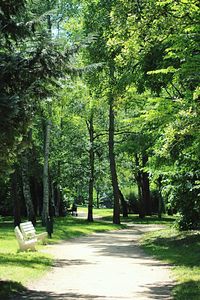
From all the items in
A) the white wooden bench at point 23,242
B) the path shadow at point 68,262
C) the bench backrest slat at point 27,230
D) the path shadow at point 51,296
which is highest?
the bench backrest slat at point 27,230

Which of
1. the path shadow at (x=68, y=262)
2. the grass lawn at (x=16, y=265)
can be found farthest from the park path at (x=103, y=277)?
the grass lawn at (x=16, y=265)

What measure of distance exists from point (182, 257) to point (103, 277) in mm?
3944

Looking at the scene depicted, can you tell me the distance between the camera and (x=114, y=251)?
17.9 meters

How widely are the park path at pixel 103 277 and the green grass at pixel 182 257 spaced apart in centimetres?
30

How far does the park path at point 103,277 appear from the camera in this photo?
30.9 ft

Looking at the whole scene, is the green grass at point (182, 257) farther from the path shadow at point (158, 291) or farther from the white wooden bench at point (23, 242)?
the white wooden bench at point (23, 242)

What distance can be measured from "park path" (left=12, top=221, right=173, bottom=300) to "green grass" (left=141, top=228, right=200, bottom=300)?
11.9 inches

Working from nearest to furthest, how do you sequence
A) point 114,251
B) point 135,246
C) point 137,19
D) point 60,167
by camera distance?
point 137,19 < point 114,251 < point 135,246 < point 60,167

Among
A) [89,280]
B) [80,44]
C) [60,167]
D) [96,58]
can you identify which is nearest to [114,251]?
[89,280]

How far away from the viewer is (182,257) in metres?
14.6

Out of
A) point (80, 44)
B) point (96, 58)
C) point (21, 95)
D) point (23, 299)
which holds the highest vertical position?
point (96, 58)

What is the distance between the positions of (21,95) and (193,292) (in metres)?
5.05

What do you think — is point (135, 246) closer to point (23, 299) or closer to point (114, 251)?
point (114, 251)

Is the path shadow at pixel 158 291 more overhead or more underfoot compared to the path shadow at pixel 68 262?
more underfoot
